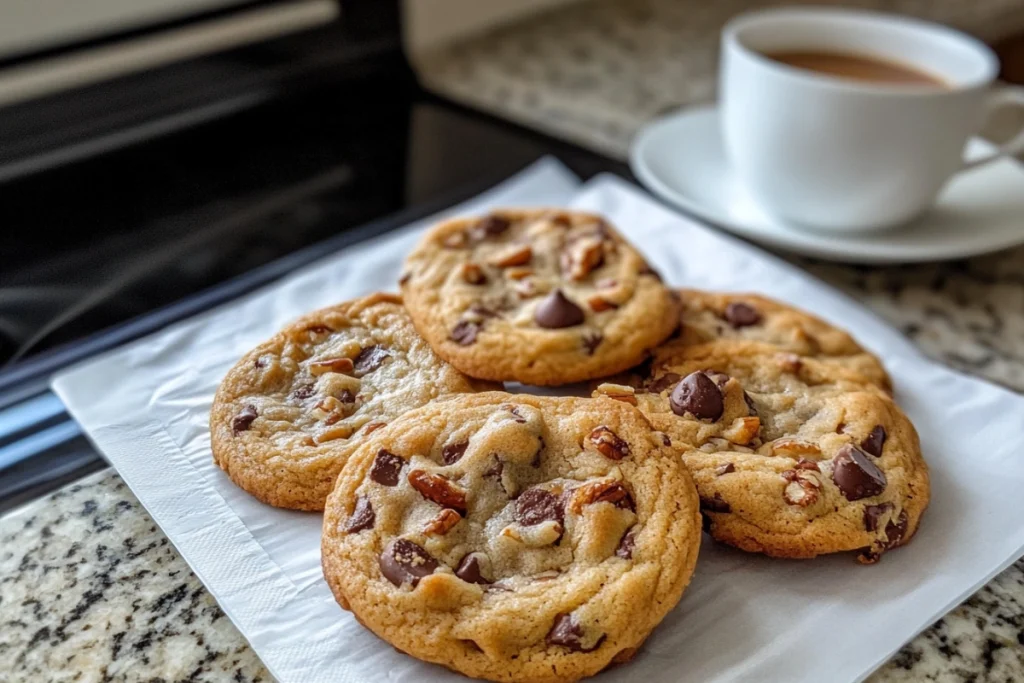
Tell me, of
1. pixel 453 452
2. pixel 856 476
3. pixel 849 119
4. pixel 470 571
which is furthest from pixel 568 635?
pixel 849 119

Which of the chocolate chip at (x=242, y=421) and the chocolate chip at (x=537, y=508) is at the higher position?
the chocolate chip at (x=537, y=508)

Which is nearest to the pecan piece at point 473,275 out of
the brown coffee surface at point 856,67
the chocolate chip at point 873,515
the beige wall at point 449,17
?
the chocolate chip at point 873,515

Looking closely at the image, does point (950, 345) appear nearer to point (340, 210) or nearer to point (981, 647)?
point (981, 647)

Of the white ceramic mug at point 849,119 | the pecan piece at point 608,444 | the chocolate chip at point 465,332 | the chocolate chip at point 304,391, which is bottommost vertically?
the chocolate chip at point 304,391

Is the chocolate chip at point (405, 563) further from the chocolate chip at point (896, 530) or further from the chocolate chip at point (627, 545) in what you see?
the chocolate chip at point (896, 530)

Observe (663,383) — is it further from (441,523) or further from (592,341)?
(441,523)

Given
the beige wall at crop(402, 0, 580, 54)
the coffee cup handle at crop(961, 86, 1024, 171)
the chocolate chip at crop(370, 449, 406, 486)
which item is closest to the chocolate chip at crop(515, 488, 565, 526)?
the chocolate chip at crop(370, 449, 406, 486)

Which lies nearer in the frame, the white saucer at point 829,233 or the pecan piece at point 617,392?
the pecan piece at point 617,392

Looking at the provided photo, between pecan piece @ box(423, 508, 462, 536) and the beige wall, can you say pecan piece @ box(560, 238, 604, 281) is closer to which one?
pecan piece @ box(423, 508, 462, 536)
